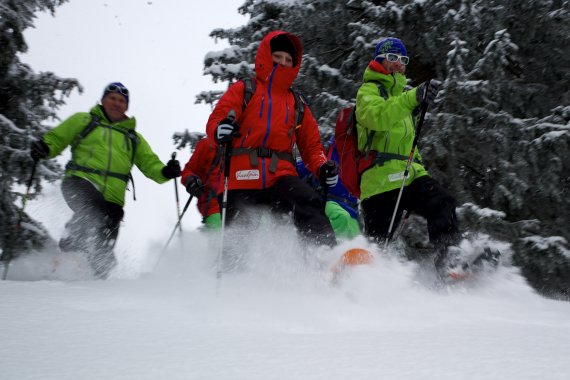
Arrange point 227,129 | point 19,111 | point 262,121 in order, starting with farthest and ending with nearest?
point 19,111 → point 262,121 → point 227,129

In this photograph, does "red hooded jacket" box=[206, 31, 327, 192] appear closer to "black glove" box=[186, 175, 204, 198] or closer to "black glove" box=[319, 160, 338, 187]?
"black glove" box=[319, 160, 338, 187]

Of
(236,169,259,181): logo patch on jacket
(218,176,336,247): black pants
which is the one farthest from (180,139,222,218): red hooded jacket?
(236,169,259,181): logo patch on jacket

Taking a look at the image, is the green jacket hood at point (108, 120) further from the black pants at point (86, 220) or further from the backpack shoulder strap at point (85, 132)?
the black pants at point (86, 220)

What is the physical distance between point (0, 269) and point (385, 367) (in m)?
5.24

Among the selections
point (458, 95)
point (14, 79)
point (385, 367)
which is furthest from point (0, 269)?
point (458, 95)

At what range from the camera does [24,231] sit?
923cm

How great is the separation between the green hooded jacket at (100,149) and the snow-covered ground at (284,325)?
1.00m

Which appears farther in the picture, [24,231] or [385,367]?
[24,231]

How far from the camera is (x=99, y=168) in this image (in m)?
5.54

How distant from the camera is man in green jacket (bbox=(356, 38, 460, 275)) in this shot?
4.61 meters

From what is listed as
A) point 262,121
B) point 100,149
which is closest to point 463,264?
point 262,121

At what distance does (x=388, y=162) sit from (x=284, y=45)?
1.43m

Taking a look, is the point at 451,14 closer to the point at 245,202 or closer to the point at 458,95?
the point at 458,95

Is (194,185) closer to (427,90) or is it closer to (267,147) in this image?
(267,147)
